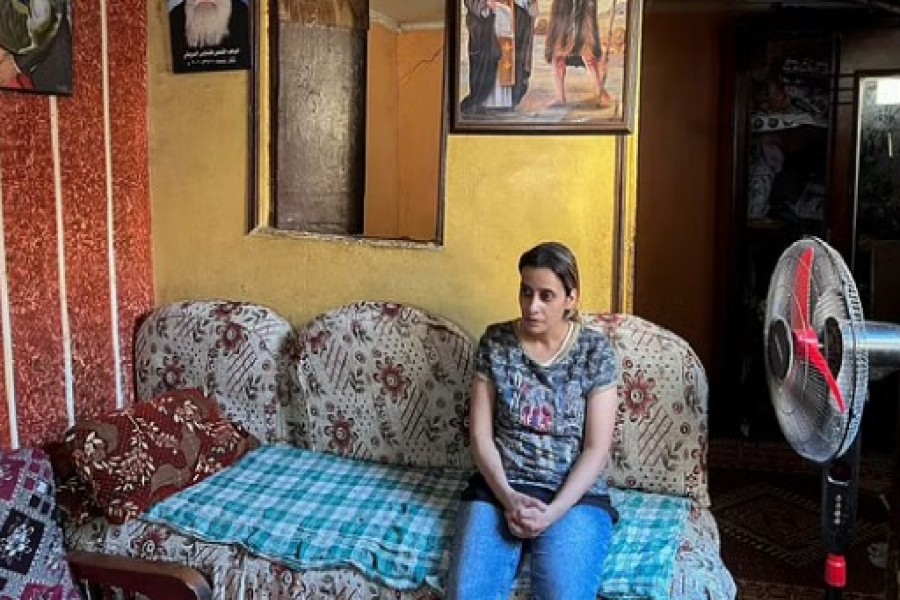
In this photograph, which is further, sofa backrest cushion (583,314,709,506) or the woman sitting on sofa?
sofa backrest cushion (583,314,709,506)

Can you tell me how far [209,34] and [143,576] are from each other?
1.69 m

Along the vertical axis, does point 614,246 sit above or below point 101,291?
above

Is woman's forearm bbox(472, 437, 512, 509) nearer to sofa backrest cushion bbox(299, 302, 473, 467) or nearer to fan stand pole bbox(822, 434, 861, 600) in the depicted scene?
sofa backrest cushion bbox(299, 302, 473, 467)

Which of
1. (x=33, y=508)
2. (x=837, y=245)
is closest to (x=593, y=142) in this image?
(x=33, y=508)

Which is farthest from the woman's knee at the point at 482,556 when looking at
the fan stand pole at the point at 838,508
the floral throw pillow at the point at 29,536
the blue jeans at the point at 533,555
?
the floral throw pillow at the point at 29,536

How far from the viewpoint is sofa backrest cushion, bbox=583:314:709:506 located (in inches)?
91.1

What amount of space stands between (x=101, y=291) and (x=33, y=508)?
34.5 inches

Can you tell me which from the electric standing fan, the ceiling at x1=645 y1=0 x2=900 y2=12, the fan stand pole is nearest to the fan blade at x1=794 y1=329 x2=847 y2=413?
the electric standing fan

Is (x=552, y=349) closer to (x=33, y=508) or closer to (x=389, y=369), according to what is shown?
(x=389, y=369)

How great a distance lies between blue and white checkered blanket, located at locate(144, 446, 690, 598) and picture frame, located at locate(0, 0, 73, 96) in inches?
48.1

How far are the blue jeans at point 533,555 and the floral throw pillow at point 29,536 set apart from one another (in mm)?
922

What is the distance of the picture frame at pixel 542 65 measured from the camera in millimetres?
2457

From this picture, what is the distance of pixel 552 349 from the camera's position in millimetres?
2188

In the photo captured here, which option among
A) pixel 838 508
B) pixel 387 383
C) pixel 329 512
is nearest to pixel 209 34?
pixel 387 383
